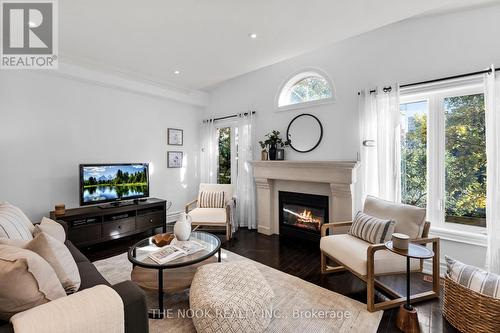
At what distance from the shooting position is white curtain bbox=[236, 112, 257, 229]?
445cm

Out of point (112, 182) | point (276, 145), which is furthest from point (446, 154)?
point (112, 182)

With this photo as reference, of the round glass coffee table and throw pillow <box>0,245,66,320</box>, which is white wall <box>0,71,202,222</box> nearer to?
the round glass coffee table

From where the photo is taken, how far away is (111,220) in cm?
355

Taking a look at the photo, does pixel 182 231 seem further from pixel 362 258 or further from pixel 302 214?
pixel 302 214

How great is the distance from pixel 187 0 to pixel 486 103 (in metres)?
3.09

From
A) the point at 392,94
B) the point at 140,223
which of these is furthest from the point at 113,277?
the point at 392,94

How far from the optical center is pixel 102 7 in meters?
2.29

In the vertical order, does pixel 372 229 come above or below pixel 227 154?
below

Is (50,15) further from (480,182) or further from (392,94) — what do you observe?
(480,182)

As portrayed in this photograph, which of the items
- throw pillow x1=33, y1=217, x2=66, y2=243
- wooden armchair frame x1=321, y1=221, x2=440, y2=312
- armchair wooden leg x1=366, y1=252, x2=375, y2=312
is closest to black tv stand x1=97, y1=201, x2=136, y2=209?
throw pillow x1=33, y1=217, x2=66, y2=243

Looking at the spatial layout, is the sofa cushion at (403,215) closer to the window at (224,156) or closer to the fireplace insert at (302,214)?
the fireplace insert at (302,214)

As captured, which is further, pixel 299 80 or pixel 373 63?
pixel 299 80

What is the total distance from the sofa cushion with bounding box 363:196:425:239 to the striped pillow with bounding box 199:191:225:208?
2.48m

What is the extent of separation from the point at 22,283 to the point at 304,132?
11.5ft
